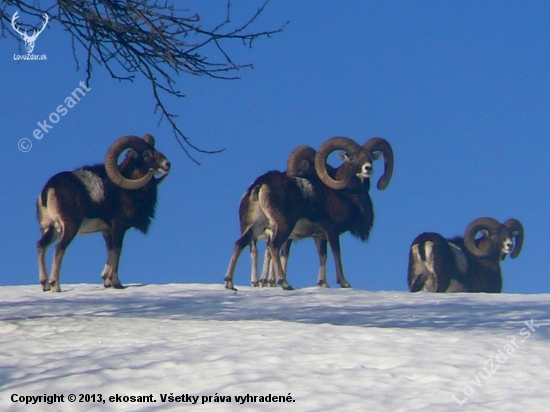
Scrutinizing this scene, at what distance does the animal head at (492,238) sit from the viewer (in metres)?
20.9

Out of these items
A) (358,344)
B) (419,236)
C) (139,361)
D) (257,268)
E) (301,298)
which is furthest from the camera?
(419,236)

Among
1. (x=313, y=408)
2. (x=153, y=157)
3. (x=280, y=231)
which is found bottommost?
(x=313, y=408)

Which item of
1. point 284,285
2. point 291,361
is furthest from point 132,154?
point 291,361

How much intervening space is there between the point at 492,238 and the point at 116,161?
359 inches

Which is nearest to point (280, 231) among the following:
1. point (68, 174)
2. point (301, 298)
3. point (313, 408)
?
point (301, 298)

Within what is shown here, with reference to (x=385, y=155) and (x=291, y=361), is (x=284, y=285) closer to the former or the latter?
(x=385, y=155)

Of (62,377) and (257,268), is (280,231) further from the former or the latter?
(62,377)

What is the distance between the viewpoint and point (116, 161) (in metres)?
16.3

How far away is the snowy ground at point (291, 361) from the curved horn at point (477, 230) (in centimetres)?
908

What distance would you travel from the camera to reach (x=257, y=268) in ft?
56.5

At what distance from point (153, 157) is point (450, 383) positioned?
10419 mm

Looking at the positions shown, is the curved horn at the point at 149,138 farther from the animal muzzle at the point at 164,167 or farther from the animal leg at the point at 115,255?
the animal leg at the point at 115,255

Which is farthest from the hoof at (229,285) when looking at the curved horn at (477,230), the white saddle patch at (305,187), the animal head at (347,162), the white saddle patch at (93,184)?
the curved horn at (477,230)
